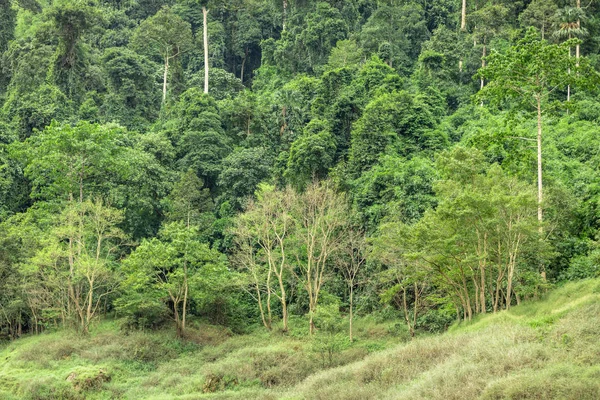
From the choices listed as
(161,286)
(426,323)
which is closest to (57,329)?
(161,286)

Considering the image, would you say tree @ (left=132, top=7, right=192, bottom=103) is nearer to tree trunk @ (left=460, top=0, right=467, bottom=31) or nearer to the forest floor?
tree trunk @ (left=460, top=0, right=467, bottom=31)

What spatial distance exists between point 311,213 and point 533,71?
13384mm

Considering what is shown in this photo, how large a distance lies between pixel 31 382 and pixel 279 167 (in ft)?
71.3

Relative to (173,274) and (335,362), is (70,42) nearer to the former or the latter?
(173,274)

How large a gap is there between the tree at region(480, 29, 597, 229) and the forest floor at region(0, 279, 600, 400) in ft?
20.7

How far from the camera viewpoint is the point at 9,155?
40406mm

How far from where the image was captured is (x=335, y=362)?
2816cm

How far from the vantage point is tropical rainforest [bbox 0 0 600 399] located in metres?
24.8

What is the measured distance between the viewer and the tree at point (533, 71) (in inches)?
1024

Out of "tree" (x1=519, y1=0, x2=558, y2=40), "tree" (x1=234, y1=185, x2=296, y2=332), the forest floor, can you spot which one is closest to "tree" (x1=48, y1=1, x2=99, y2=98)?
"tree" (x1=234, y1=185, x2=296, y2=332)

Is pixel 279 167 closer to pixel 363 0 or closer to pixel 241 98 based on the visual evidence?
pixel 241 98

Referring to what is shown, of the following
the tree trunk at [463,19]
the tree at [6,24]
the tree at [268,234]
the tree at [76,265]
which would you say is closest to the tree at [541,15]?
the tree trunk at [463,19]

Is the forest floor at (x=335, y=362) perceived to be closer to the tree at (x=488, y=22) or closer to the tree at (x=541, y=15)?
the tree at (x=488, y=22)

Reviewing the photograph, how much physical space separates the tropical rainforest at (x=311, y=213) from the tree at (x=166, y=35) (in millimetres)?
229
